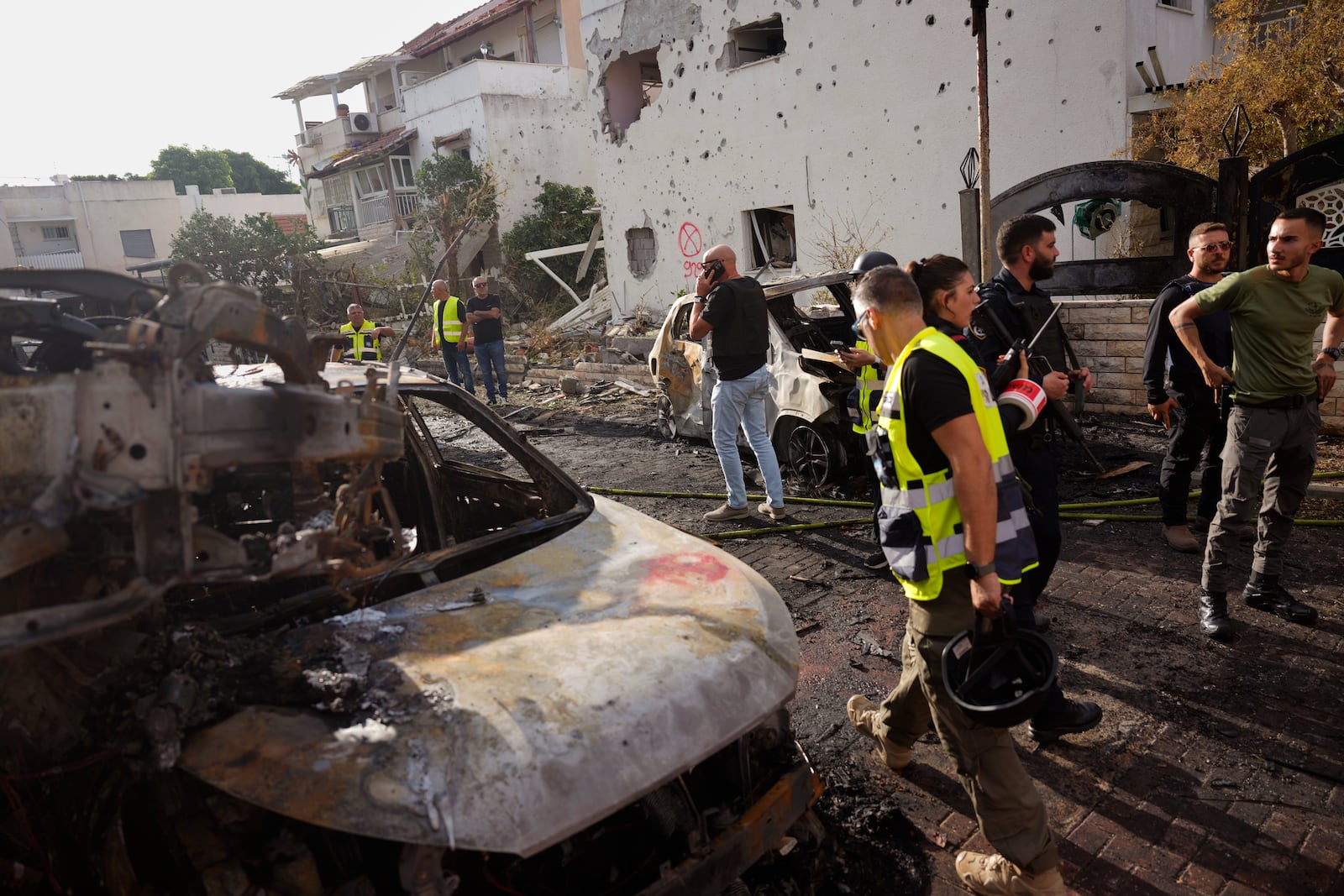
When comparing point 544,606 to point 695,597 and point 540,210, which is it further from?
point 540,210

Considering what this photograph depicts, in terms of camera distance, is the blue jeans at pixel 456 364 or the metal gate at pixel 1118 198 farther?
the blue jeans at pixel 456 364

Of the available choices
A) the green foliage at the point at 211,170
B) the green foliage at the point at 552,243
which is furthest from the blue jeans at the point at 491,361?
the green foliage at the point at 211,170

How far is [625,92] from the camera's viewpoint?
1705 centimetres

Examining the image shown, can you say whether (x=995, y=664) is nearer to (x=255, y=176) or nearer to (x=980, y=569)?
(x=980, y=569)

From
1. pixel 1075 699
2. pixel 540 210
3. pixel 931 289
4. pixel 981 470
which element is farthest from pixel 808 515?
pixel 540 210

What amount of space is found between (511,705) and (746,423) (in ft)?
13.9

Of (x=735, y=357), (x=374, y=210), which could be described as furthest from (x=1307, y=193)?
(x=374, y=210)

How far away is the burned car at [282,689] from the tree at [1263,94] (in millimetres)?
9596

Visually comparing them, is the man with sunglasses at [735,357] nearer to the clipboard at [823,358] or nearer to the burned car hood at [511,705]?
the clipboard at [823,358]

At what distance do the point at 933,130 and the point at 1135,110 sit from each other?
2.59 meters

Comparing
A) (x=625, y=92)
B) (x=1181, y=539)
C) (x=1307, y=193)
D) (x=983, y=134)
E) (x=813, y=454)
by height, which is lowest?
(x=1181, y=539)

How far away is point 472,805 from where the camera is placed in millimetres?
1795

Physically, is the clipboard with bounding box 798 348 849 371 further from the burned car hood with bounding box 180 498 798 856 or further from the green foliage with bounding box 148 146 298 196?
the green foliage with bounding box 148 146 298 196

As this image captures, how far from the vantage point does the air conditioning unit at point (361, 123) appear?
104 feet
